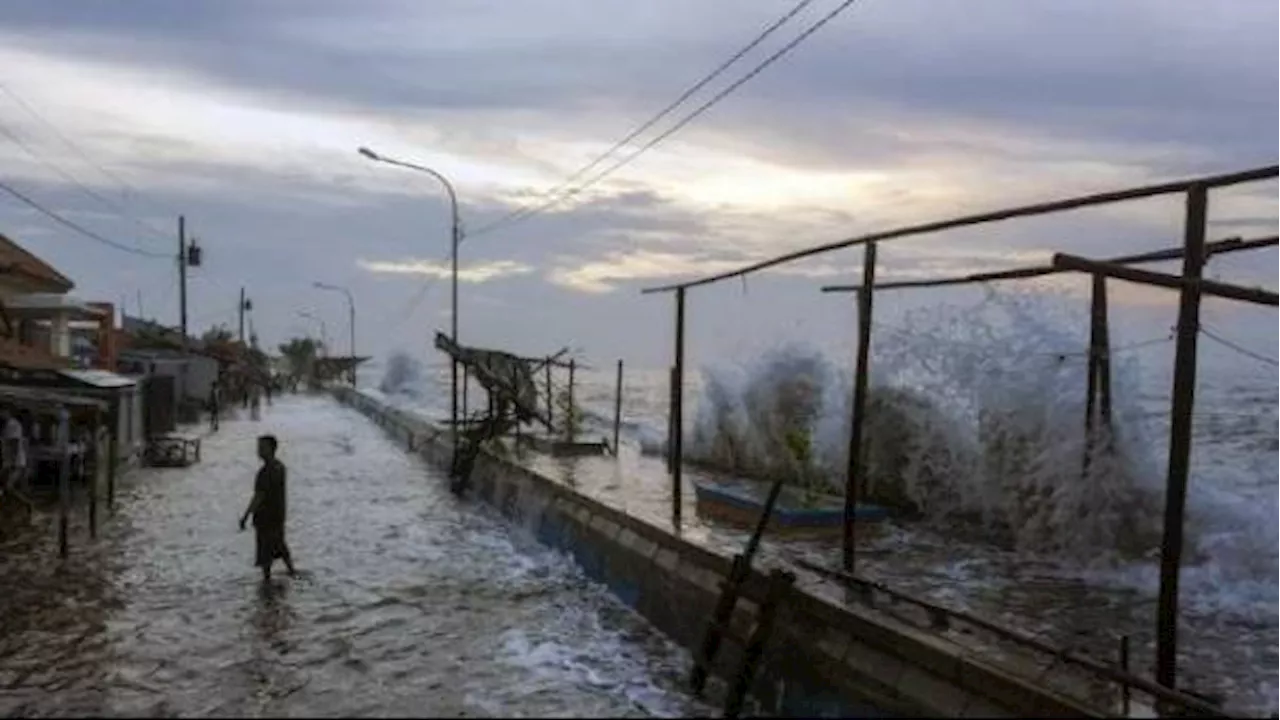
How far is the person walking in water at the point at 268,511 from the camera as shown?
1516 centimetres

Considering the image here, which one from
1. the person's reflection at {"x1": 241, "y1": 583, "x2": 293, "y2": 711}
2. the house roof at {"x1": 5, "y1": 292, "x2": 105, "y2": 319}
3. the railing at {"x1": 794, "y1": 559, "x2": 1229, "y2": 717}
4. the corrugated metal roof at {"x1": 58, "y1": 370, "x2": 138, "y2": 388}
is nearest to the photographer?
the railing at {"x1": 794, "y1": 559, "x2": 1229, "y2": 717}

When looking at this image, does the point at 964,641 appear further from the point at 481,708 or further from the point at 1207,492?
the point at 1207,492

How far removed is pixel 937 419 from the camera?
19.8m

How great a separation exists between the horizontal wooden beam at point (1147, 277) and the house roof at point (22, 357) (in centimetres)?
2079

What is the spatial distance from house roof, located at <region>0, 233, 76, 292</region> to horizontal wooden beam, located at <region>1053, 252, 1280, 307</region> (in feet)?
83.6

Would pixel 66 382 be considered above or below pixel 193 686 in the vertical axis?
above

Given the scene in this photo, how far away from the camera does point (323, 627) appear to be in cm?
1273

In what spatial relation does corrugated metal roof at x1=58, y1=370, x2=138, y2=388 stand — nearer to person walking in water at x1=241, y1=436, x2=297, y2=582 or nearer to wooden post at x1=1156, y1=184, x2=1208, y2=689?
person walking in water at x1=241, y1=436, x2=297, y2=582

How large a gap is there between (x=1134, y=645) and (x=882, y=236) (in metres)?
3.97

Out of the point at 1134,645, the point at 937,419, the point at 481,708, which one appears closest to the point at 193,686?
the point at 481,708

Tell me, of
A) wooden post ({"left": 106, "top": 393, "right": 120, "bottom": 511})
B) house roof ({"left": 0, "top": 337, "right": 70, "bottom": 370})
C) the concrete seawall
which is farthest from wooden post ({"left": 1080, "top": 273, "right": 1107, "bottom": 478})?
house roof ({"left": 0, "top": 337, "right": 70, "bottom": 370})

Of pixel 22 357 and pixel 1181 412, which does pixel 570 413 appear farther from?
pixel 1181 412

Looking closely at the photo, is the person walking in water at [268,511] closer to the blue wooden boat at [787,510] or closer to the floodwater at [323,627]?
the floodwater at [323,627]

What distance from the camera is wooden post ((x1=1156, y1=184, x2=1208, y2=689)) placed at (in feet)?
23.9
